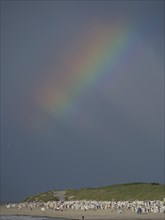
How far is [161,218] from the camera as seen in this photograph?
→ 61.5 m

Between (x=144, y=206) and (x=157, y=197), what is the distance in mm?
19664

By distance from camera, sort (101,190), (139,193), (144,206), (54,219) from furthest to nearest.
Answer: (101,190), (139,193), (144,206), (54,219)

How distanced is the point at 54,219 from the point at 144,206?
1685 cm

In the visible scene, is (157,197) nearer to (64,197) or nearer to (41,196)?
(64,197)

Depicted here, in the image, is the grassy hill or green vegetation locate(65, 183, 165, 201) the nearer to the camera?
green vegetation locate(65, 183, 165, 201)

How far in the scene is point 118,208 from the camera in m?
81.7

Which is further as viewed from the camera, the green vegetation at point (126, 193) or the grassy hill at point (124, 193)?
the grassy hill at point (124, 193)

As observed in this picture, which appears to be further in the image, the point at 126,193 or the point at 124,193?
the point at 124,193

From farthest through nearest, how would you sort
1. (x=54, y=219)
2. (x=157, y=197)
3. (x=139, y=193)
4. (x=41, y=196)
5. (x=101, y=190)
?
(x=41, y=196) < (x=101, y=190) < (x=139, y=193) < (x=157, y=197) < (x=54, y=219)

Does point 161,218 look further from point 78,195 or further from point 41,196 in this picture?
point 41,196

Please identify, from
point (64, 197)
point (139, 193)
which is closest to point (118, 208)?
point (139, 193)

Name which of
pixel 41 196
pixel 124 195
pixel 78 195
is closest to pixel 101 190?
pixel 78 195

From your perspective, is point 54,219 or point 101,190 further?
point 101,190

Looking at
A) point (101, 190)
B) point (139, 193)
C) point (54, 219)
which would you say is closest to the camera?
point (54, 219)
